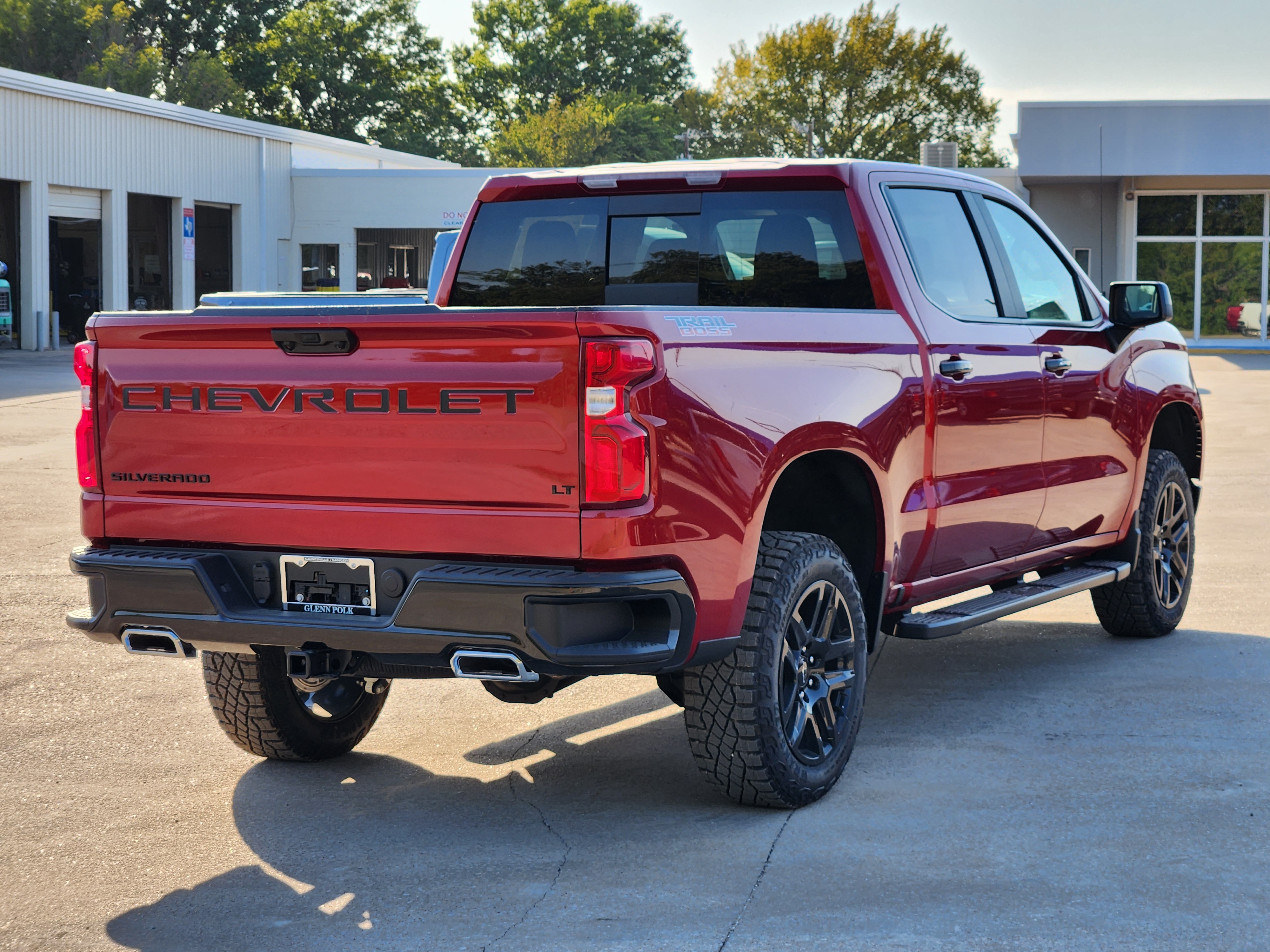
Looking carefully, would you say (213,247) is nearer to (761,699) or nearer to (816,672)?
(816,672)

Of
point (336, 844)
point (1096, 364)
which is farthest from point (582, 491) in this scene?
point (1096, 364)

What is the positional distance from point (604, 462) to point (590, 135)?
222ft

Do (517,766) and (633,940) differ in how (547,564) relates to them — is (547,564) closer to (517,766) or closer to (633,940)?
(633,940)

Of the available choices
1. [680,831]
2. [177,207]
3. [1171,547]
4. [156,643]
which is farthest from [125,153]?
[680,831]

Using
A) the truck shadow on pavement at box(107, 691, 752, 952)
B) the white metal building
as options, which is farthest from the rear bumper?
the white metal building

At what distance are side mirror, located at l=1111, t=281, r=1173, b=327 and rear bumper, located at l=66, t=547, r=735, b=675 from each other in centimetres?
313

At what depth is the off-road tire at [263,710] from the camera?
517 cm

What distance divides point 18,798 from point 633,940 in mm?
2284

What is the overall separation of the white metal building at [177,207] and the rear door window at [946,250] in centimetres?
2790

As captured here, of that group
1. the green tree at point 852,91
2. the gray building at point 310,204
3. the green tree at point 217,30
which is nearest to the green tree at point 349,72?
the green tree at point 217,30

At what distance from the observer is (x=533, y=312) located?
4027 millimetres

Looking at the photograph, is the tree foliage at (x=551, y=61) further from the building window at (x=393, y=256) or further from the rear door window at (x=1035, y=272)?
the rear door window at (x=1035, y=272)

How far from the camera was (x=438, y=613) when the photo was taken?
13.5ft

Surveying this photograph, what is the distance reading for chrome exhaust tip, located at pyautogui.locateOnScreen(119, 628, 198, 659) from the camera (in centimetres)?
448
